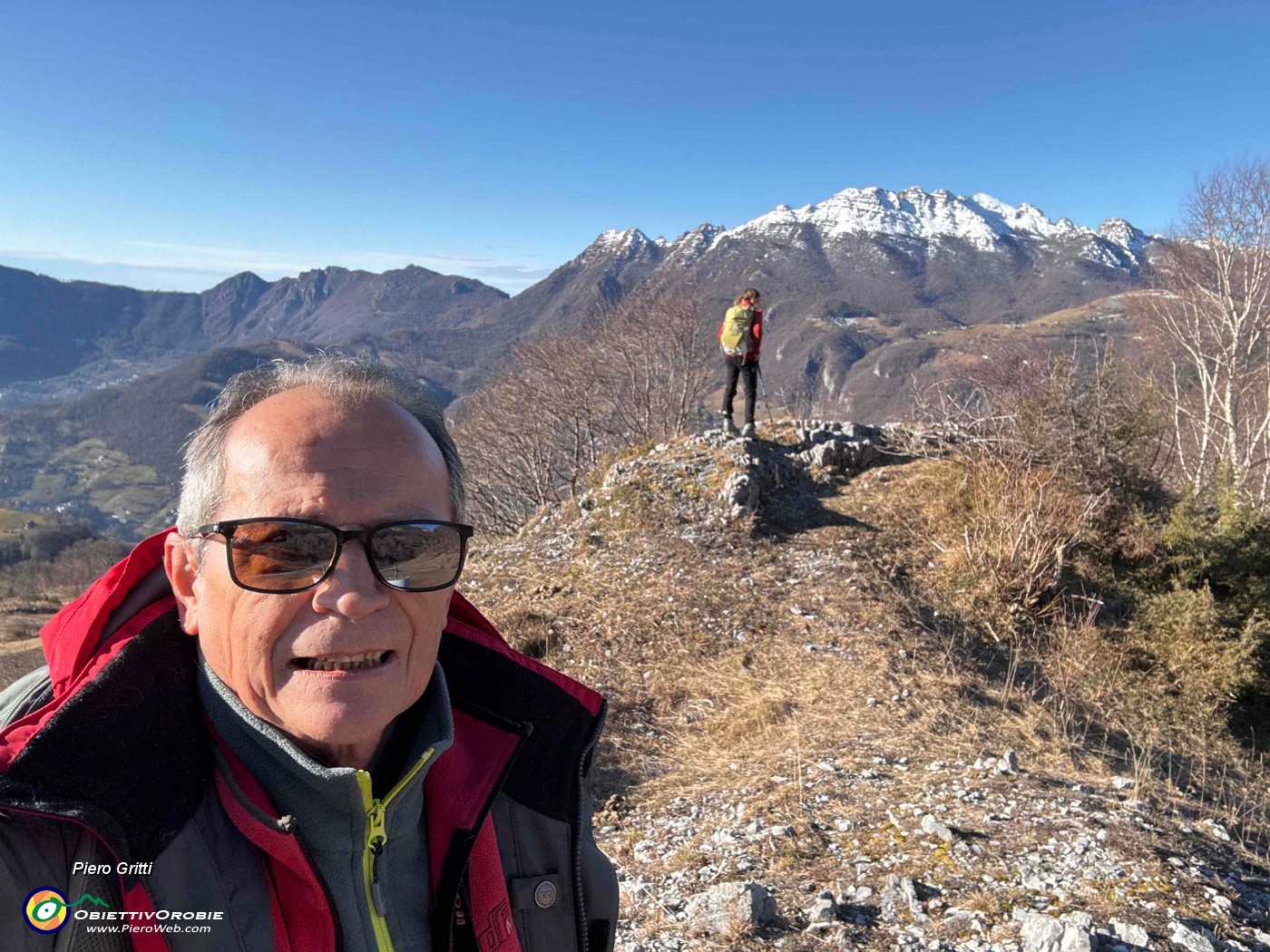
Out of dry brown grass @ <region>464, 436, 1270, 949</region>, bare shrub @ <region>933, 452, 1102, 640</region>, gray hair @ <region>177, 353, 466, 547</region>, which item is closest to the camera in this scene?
gray hair @ <region>177, 353, 466, 547</region>

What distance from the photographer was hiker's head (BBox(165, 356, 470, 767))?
123cm

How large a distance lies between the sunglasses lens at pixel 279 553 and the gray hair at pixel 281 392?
13 cm

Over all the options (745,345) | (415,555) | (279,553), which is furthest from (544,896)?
(745,345)

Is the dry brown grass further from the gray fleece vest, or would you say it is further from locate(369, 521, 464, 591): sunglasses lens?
locate(369, 521, 464, 591): sunglasses lens

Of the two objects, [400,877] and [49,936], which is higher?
[49,936]

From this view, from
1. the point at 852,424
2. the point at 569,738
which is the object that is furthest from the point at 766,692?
the point at 852,424

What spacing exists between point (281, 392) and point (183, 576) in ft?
1.34

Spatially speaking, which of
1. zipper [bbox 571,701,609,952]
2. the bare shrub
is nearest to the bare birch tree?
the bare shrub

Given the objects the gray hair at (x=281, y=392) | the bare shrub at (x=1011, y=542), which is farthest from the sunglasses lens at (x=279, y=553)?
the bare shrub at (x=1011, y=542)

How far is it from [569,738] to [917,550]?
23.8 feet

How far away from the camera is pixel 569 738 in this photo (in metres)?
1.68

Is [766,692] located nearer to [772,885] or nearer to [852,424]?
[772,885]

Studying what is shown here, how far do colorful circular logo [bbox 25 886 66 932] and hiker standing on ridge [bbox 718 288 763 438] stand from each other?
9.00 meters

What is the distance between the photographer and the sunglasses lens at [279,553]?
1237mm
